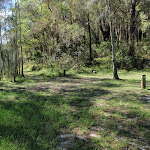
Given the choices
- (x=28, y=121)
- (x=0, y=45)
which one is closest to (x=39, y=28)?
(x=0, y=45)

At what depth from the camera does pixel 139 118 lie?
3.93m

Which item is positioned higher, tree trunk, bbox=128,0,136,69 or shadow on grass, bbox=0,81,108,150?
tree trunk, bbox=128,0,136,69

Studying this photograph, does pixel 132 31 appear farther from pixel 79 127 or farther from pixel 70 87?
pixel 79 127

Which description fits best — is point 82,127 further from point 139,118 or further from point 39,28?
point 39,28

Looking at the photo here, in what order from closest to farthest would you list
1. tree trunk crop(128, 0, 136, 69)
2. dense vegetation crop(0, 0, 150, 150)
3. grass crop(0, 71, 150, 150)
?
grass crop(0, 71, 150, 150) → dense vegetation crop(0, 0, 150, 150) → tree trunk crop(128, 0, 136, 69)

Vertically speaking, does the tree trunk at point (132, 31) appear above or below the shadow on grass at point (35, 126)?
above

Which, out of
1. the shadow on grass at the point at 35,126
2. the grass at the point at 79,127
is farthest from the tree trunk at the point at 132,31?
the shadow on grass at the point at 35,126

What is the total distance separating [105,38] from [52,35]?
10903 millimetres

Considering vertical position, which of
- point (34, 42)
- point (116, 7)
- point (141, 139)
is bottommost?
point (141, 139)

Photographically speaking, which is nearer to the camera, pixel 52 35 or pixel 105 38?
pixel 52 35

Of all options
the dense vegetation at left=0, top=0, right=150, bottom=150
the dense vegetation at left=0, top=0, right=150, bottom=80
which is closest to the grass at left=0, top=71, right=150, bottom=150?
the dense vegetation at left=0, top=0, right=150, bottom=150

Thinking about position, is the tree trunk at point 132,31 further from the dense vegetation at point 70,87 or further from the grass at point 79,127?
the grass at point 79,127

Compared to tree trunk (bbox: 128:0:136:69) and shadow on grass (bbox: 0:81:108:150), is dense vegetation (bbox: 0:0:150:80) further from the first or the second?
shadow on grass (bbox: 0:81:108:150)

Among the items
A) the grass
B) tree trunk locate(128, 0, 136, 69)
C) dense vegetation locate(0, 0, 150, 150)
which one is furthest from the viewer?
tree trunk locate(128, 0, 136, 69)
